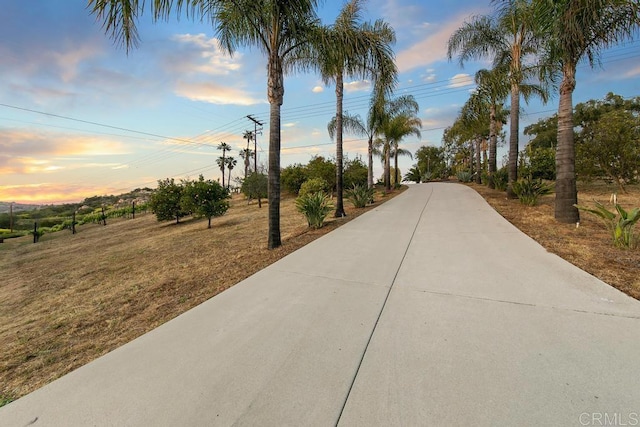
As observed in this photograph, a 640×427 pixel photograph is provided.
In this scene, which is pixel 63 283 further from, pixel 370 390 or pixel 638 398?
pixel 638 398

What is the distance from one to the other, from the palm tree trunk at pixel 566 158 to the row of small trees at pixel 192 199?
12810mm

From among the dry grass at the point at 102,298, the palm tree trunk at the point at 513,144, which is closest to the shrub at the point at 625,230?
the dry grass at the point at 102,298

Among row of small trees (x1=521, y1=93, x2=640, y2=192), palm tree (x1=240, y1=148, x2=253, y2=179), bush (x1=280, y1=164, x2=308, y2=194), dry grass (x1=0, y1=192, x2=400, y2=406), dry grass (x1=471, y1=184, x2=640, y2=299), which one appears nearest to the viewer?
dry grass (x1=0, y1=192, x2=400, y2=406)

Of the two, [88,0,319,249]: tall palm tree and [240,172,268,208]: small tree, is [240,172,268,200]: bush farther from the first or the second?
[88,0,319,249]: tall palm tree

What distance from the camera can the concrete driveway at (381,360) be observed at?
1.73m

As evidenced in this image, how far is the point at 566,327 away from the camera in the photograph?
8.11 ft

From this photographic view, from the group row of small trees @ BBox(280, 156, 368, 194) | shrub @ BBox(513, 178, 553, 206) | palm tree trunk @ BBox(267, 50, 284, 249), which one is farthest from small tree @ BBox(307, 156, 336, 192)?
palm tree trunk @ BBox(267, 50, 284, 249)

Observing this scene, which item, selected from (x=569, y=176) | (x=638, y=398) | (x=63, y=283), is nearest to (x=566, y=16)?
(x=569, y=176)

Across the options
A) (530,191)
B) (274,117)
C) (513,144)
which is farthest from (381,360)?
(513,144)

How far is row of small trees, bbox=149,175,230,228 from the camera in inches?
518

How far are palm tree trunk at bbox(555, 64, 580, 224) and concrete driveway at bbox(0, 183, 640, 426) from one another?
393 cm

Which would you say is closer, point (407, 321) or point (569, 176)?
point (407, 321)

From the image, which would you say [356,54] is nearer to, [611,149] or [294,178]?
[611,149]

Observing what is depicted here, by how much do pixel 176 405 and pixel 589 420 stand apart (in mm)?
2605
